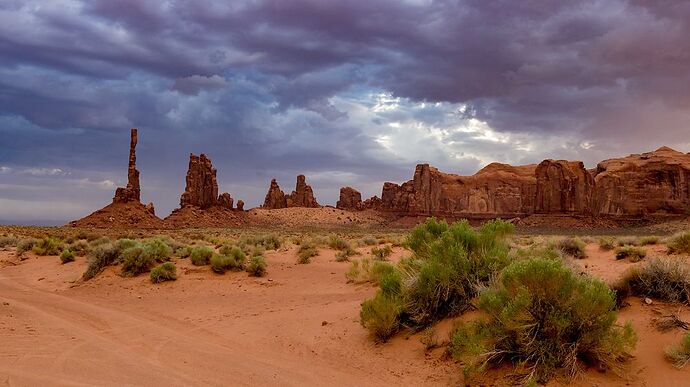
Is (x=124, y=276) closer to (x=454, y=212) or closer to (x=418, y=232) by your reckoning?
(x=418, y=232)

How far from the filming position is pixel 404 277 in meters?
10.8

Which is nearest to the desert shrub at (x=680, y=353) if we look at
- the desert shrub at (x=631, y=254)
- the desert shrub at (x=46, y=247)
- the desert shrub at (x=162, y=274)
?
the desert shrub at (x=631, y=254)

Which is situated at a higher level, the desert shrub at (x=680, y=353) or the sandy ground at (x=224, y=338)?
the desert shrub at (x=680, y=353)

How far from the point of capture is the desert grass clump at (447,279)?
9.41 m

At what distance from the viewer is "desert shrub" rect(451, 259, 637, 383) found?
22.6 feet

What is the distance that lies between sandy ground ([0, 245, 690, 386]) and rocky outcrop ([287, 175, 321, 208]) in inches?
4411

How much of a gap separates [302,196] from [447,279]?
123901 millimetres

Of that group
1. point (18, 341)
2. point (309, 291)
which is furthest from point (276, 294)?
point (18, 341)

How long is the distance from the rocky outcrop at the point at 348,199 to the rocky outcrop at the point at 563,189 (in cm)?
4894

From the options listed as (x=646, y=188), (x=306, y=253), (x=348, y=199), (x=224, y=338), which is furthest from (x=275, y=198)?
(x=224, y=338)

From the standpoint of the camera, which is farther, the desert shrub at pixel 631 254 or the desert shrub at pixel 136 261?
the desert shrub at pixel 136 261

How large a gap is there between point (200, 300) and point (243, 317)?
122 inches

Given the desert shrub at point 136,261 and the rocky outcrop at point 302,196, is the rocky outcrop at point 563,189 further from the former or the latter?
Answer: the desert shrub at point 136,261

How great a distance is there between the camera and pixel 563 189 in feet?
336
